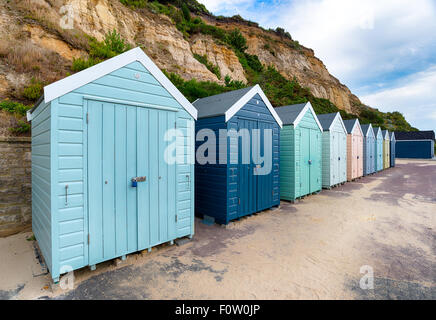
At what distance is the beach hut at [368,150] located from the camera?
14438 millimetres

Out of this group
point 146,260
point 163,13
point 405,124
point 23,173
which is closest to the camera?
point 146,260

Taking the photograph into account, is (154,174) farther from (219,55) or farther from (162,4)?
(162,4)

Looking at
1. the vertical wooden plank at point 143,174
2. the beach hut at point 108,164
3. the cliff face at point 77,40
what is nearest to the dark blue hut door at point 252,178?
the beach hut at point 108,164

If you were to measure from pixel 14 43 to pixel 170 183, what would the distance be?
28.7 feet

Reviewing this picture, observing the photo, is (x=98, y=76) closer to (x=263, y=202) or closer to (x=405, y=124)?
(x=263, y=202)

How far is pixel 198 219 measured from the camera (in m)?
5.89

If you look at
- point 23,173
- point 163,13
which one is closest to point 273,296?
point 23,173

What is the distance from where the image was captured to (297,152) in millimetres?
7789

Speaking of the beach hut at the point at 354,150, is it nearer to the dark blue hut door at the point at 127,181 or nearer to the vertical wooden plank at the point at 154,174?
the dark blue hut door at the point at 127,181

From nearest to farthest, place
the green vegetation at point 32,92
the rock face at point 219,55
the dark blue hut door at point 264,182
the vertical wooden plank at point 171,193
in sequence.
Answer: the vertical wooden plank at point 171,193, the dark blue hut door at point 264,182, the green vegetation at point 32,92, the rock face at point 219,55

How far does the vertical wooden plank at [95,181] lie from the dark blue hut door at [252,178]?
324 cm

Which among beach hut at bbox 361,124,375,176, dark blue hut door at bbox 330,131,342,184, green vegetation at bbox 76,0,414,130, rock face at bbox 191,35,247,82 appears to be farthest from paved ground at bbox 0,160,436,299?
rock face at bbox 191,35,247,82

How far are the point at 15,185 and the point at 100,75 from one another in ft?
11.4

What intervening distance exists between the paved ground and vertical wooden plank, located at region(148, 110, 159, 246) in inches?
17.0
